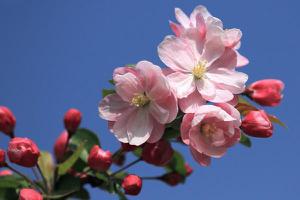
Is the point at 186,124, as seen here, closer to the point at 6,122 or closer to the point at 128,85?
the point at 128,85

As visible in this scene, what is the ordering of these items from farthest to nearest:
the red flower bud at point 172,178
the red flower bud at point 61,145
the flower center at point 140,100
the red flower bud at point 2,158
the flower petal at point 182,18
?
the red flower bud at point 172,178, the red flower bud at point 61,145, the red flower bud at point 2,158, the flower petal at point 182,18, the flower center at point 140,100

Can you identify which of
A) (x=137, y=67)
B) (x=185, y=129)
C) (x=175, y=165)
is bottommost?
(x=175, y=165)

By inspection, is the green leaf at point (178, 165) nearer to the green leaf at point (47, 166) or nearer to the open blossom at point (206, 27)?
the green leaf at point (47, 166)

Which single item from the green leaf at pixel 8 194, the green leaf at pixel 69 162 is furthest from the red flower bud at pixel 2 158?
the green leaf at pixel 69 162

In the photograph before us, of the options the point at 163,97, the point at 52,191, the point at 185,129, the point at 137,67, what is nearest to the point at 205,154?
the point at 185,129

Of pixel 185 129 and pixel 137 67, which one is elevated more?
pixel 137 67

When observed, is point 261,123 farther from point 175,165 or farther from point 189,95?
point 175,165
